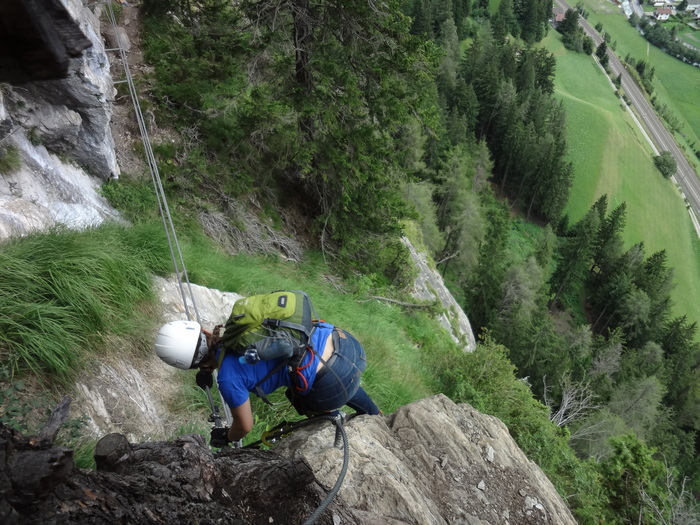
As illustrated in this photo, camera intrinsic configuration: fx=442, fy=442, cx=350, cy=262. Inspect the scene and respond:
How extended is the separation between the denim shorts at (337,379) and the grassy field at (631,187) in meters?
72.8

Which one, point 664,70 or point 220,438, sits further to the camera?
point 664,70

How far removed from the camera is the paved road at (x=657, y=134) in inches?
3371

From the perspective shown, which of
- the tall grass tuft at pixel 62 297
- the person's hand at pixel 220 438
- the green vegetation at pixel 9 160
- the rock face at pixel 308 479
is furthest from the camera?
the green vegetation at pixel 9 160

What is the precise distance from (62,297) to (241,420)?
7.23 ft

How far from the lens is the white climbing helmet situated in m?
3.68

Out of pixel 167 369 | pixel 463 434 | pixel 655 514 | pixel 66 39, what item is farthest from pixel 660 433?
pixel 66 39

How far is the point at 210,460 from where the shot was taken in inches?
115

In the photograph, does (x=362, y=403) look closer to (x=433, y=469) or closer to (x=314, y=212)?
(x=433, y=469)

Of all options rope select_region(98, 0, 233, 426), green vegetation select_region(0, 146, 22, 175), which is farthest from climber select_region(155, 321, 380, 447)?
green vegetation select_region(0, 146, 22, 175)

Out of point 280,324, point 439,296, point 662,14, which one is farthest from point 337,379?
point 662,14

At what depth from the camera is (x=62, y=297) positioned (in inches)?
170

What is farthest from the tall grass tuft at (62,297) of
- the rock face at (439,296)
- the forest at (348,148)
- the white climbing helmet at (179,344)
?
the rock face at (439,296)

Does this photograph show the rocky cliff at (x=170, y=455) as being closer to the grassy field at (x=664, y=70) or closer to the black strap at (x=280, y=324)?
the black strap at (x=280, y=324)

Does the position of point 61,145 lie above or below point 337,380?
below
